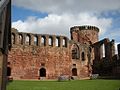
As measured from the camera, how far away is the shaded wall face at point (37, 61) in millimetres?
37250

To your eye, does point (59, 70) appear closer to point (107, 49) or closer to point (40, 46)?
point (40, 46)

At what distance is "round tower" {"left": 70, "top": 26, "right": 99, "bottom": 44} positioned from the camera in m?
52.2

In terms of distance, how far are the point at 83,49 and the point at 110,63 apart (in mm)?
4979

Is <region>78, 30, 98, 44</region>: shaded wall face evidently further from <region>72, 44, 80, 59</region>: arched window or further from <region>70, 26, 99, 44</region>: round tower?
<region>72, 44, 80, 59</region>: arched window

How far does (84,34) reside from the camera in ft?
172

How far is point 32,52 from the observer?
38.6 meters

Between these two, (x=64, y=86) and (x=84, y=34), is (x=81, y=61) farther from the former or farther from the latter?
(x=64, y=86)

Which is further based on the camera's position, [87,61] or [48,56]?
[87,61]

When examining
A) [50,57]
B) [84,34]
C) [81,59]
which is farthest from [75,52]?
[84,34]

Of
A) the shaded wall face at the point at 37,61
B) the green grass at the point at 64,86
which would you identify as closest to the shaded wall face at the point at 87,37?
the shaded wall face at the point at 37,61

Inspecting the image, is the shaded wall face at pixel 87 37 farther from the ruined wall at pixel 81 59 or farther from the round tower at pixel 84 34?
the ruined wall at pixel 81 59

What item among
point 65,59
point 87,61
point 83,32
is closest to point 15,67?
point 65,59

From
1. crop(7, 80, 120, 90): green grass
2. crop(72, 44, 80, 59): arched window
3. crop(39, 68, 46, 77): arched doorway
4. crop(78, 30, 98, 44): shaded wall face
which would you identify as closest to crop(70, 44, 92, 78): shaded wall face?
crop(72, 44, 80, 59): arched window

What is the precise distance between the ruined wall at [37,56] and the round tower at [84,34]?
11.2m
